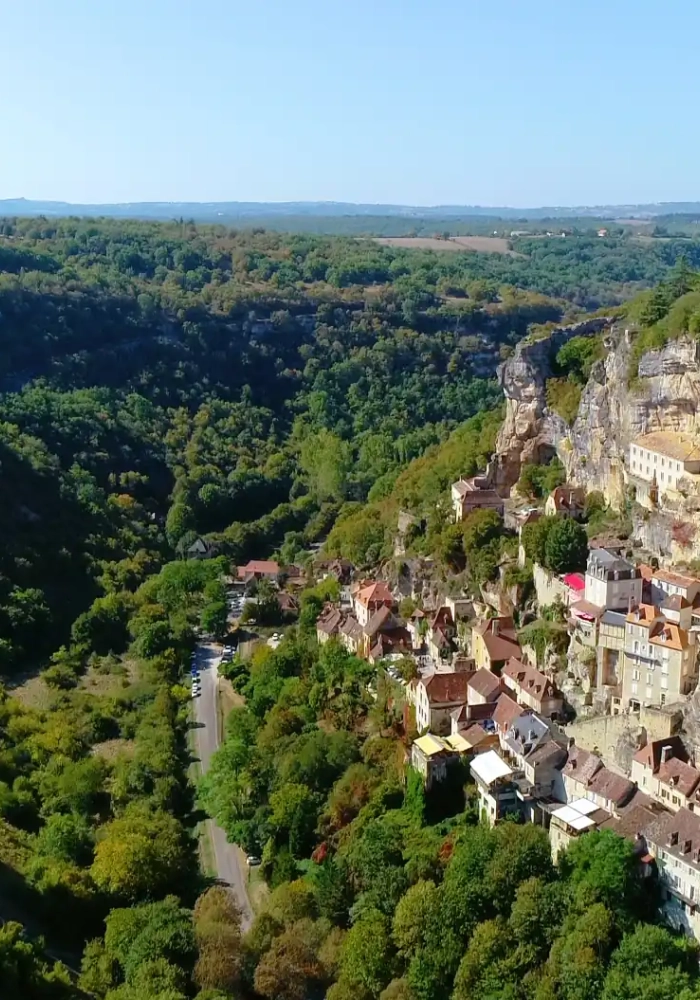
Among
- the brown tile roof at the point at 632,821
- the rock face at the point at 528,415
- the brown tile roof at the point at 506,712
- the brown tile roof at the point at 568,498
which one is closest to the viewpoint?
the brown tile roof at the point at 632,821

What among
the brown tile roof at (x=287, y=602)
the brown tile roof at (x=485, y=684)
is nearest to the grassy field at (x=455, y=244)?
the brown tile roof at (x=287, y=602)

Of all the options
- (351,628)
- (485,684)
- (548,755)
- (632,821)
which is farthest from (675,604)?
(351,628)

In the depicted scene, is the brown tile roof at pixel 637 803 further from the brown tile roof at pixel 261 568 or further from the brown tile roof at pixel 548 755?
the brown tile roof at pixel 261 568

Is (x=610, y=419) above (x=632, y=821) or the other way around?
above

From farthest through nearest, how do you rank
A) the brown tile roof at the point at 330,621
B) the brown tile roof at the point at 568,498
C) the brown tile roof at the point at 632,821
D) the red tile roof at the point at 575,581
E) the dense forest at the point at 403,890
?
the brown tile roof at the point at 330,621, the brown tile roof at the point at 568,498, the red tile roof at the point at 575,581, the brown tile roof at the point at 632,821, the dense forest at the point at 403,890

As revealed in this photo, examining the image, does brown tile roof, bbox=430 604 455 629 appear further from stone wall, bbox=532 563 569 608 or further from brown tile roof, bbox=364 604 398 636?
stone wall, bbox=532 563 569 608

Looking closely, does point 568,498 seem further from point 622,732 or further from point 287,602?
point 287,602
